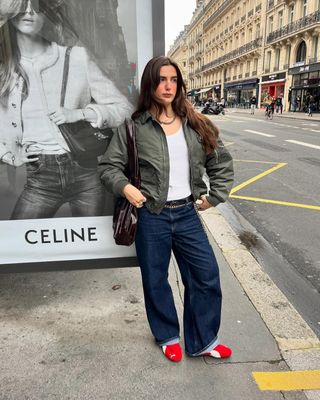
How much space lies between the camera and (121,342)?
8.39 feet

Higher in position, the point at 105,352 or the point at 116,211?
the point at 116,211

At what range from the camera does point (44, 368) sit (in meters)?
2.31

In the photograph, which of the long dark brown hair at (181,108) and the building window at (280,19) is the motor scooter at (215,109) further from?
the long dark brown hair at (181,108)

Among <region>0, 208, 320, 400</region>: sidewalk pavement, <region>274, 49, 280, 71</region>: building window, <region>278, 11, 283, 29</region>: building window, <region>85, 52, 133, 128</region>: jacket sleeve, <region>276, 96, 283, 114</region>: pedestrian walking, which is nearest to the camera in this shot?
<region>0, 208, 320, 400</region>: sidewalk pavement

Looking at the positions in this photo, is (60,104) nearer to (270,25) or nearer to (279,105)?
(279,105)

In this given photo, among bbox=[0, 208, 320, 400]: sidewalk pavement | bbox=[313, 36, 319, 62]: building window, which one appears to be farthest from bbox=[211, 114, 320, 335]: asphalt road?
bbox=[313, 36, 319, 62]: building window

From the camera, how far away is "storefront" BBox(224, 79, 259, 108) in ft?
161

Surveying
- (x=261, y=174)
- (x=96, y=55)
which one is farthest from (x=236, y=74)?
(x=96, y=55)

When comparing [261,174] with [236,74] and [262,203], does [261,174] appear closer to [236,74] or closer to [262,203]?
[262,203]

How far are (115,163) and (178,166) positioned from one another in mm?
353

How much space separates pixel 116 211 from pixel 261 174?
21.6ft

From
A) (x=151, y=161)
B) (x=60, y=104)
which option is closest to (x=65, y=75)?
(x=60, y=104)

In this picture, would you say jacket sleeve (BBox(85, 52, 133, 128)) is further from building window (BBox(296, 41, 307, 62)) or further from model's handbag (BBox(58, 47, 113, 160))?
building window (BBox(296, 41, 307, 62))

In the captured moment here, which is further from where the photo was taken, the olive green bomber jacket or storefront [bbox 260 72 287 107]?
storefront [bbox 260 72 287 107]
